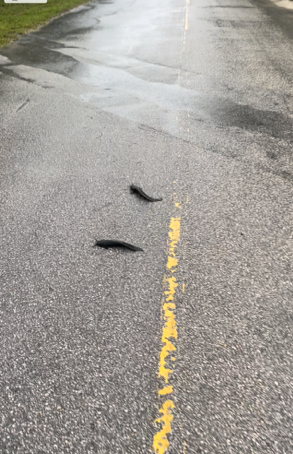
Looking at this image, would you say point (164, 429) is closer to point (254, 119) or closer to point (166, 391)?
point (166, 391)

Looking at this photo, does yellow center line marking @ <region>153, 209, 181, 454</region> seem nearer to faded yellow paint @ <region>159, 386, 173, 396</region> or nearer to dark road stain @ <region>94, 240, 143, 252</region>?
faded yellow paint @ <region>159, 386, 173, 396</region>

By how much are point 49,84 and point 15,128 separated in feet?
8.09

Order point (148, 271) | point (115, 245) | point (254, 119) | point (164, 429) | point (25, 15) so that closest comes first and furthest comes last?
1. point (164, 429)
2. point (148, 271)
3. point (115, 245)
4. point (254, 119)
5. point (25, 15)

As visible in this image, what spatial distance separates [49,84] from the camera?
28.0 ft

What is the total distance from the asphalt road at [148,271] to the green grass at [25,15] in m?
6.82

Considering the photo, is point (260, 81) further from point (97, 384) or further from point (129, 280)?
point (97, 384)

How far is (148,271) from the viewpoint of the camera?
3.46 m

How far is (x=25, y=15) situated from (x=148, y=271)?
16.3m

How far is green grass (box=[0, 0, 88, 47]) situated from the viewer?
13251 millimetres

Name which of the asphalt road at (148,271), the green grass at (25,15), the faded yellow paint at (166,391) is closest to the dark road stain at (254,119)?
the asphalt road at (148,271)

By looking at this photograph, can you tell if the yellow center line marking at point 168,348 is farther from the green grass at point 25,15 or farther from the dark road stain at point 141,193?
the green grass at point 25,15

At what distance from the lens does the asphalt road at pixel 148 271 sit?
2361mm

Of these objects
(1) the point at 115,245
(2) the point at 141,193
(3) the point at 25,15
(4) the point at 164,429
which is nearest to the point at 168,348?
(4) the point at 164,429

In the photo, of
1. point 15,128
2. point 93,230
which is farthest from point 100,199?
point 15,128
